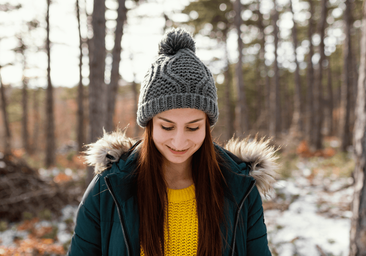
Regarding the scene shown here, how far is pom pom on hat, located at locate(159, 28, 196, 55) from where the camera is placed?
154 centimetres

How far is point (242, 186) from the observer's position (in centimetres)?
160

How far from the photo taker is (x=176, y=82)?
144cm

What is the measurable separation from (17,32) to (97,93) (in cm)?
966

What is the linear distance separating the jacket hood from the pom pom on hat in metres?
0.70

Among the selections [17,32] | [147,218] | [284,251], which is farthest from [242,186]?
[17,32]

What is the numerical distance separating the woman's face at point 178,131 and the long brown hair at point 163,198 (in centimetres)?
14

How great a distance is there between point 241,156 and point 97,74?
3872 millimetres

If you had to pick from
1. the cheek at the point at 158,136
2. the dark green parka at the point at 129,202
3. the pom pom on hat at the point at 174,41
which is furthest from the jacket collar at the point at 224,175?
the pom pom on hat at the point at 174,41

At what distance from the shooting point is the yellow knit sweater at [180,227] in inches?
59.1

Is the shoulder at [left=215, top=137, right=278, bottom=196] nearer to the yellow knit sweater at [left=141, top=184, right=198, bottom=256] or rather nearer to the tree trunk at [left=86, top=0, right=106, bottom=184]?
the yellow knit sweater at [left=141, top=184, right=198, bottom=256]

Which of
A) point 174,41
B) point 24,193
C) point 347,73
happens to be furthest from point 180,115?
point 347,73

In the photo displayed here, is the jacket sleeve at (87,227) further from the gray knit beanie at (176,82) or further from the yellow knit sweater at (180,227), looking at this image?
the gray knit beanie at (176,82)

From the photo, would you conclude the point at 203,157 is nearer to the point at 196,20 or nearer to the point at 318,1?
the point at 196,20

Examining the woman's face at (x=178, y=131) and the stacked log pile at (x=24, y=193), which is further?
the stacked log pile at (x=24, y=193)
